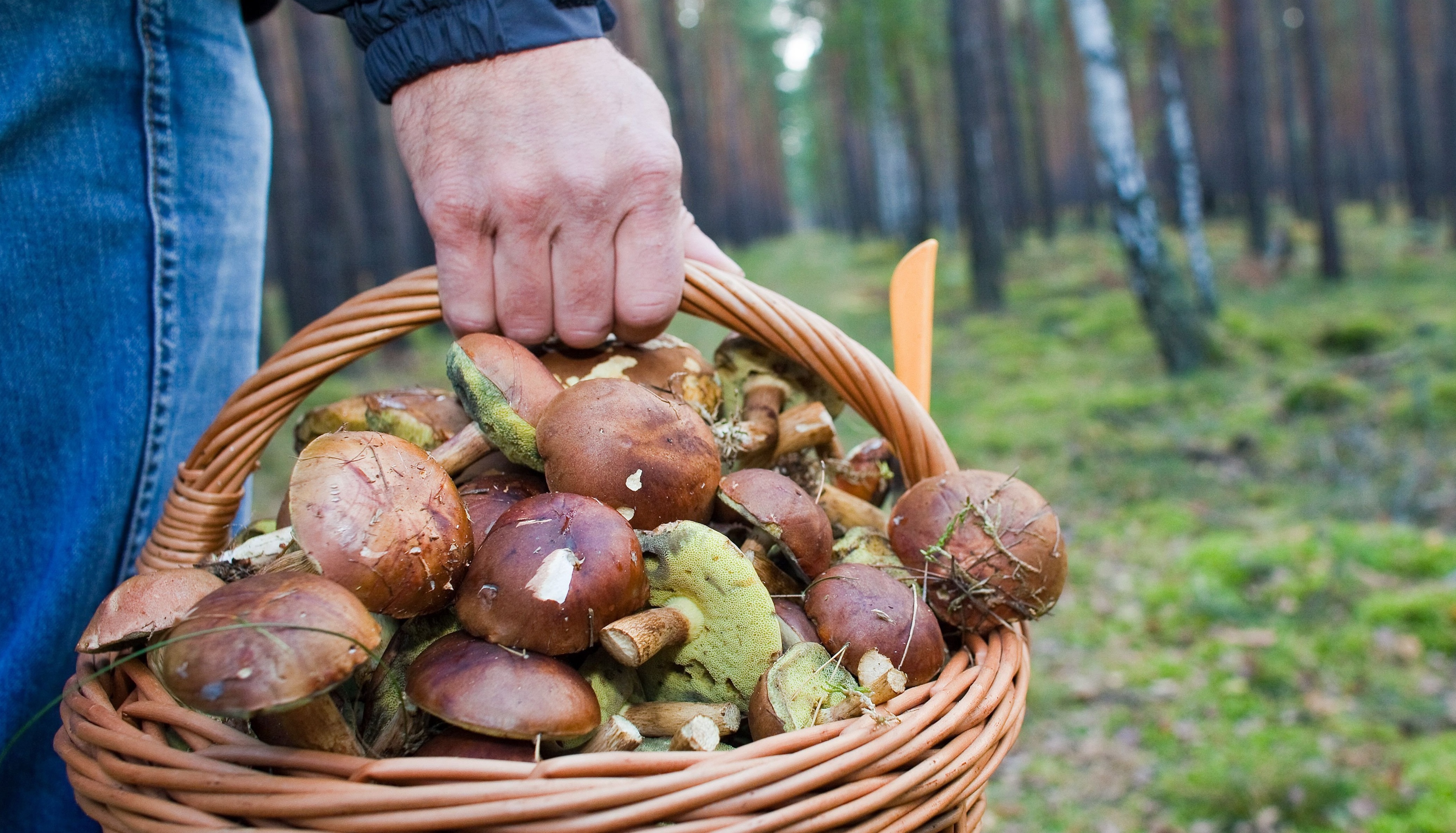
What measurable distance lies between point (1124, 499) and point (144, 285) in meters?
5.15

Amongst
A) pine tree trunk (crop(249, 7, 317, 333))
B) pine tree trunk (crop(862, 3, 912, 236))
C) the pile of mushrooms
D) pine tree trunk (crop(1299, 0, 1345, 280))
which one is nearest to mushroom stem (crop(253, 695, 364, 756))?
the pile of mushrooms

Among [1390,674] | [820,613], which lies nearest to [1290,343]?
[1390,674]

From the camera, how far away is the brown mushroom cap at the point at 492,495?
1.39m

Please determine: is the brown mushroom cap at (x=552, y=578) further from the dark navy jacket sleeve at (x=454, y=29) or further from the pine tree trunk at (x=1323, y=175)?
the pine tree trunk at (x=1323, y=175)

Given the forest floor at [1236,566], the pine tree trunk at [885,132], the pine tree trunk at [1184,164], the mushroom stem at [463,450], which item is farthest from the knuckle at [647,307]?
the pine tree trunk at [885,132]

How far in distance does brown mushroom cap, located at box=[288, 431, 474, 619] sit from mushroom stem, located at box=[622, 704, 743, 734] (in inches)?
13.2

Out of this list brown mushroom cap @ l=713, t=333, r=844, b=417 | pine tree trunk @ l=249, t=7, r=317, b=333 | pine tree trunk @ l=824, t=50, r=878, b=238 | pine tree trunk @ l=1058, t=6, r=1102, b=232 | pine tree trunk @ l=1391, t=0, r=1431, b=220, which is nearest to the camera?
brown mushroom cap @ l=713, t=333, r=844, b=417

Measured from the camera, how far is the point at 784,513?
145 cm

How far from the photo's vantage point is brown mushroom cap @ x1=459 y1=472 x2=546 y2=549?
1.39 meters

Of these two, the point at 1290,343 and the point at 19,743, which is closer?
the point at 19,743

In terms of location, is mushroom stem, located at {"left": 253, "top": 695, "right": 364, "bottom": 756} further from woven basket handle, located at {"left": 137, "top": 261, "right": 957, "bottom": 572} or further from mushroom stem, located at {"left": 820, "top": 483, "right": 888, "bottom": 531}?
mushroom stem, located at {"left": 820, "top": 483, "right": 888, "bottom": 531}

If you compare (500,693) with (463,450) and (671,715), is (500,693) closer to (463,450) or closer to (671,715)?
(671,715)

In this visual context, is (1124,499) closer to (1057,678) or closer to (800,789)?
(1057,678)

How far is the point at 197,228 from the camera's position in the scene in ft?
5.82
